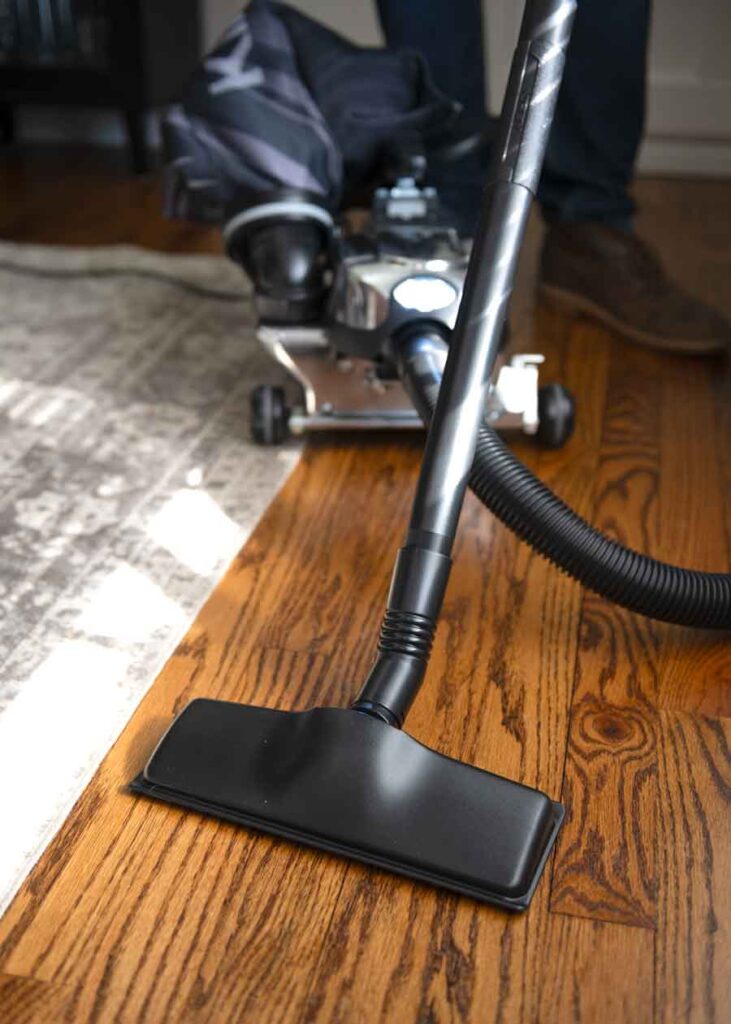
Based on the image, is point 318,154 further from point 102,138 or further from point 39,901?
point 102,138

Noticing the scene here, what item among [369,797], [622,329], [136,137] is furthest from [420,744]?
[136,137]

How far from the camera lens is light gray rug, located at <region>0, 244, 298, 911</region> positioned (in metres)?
0.87

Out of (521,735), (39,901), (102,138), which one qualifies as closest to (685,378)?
(521,735)

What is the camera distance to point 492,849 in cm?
72

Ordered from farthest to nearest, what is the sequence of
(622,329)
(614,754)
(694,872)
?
(622,329) < (614,754) < (694,872)

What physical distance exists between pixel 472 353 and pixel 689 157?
1925 mm

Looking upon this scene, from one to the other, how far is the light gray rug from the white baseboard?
45.2 inches

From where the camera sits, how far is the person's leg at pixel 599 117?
174 cm

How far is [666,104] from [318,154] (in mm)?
1420

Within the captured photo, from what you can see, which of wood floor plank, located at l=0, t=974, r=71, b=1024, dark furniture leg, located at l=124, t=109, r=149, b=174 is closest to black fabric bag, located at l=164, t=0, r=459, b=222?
wood floor plank, located at l=0, t=974, r=71, b=1024

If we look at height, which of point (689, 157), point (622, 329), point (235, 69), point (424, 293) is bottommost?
point (689, 157)

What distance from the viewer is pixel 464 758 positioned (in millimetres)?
849

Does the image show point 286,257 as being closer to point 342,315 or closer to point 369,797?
point 342,315

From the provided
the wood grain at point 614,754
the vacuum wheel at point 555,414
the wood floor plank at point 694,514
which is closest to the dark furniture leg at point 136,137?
the wood floor plank at point 694,514
